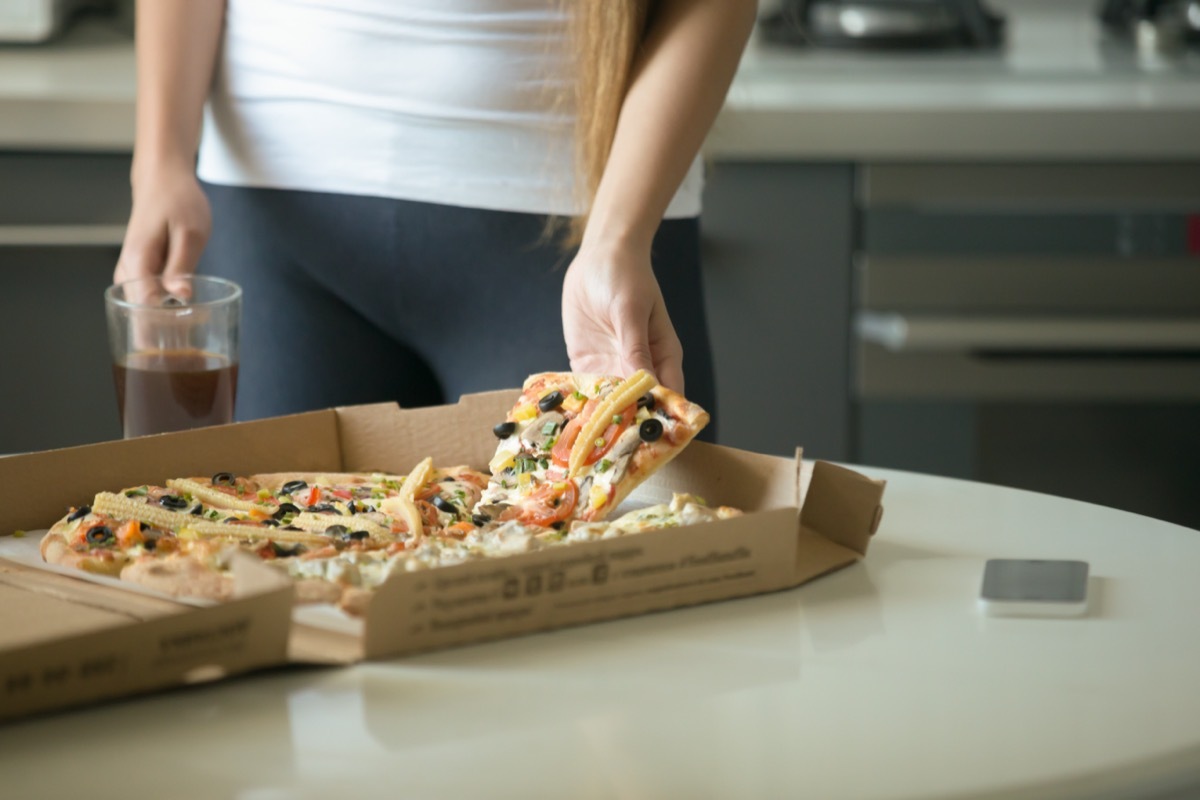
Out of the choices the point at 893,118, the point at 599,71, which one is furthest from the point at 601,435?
the point at 893,118

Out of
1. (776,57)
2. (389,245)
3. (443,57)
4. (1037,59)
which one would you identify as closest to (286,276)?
(389,245)

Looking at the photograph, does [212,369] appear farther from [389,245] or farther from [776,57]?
[776,57]

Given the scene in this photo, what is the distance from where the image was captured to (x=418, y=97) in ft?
3.96

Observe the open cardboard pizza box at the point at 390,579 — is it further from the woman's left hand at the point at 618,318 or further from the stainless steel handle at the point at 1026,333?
the stainless steel handle at the point at 1026,333

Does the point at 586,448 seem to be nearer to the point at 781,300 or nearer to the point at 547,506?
the point at 547,506

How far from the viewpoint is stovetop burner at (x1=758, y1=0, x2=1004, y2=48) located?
217 centimetres

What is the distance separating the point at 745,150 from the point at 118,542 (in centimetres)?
124

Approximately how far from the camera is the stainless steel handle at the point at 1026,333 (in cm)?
195

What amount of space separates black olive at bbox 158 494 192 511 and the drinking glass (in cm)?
17

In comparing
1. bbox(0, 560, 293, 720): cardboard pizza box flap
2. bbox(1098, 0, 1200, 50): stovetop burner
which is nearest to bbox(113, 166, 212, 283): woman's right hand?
bbox(0, 560, 293, 720): cardboard pizza box flap

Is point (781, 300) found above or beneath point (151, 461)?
beneath

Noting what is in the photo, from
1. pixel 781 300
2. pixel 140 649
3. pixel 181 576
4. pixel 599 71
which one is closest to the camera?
pixel 140 649

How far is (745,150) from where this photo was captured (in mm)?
1895

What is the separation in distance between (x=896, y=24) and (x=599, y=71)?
3.81 ft
